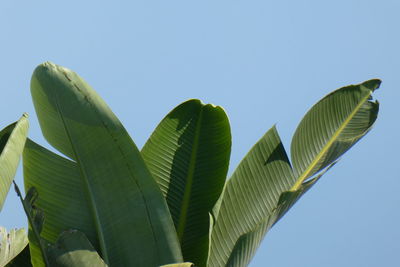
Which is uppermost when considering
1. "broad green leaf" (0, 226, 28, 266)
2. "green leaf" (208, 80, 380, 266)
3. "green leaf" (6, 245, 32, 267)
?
"green leaf" (208, 80, 380, 266)

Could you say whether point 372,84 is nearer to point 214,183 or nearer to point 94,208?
point 214,183

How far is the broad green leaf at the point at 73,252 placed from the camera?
1.05 m

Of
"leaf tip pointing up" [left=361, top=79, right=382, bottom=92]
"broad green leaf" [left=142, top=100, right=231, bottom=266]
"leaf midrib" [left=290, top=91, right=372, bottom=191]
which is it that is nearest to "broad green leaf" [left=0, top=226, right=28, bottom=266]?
"broad green leaf" [left=142, top=100, right=231, bottom=266]

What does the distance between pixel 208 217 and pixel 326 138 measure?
0.34 meters

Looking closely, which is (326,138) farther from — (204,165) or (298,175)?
(204,165)

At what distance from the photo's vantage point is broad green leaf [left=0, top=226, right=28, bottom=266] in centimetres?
107

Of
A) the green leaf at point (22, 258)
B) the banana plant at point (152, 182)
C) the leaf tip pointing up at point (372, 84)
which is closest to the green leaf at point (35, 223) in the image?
the banana plant at point (152, 182)

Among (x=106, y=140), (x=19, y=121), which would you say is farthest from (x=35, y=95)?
(x=106, y=140)

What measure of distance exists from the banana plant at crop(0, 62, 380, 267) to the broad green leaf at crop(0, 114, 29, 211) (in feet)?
0.21

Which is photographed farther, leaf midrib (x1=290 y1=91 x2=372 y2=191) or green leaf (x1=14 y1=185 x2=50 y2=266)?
leaf midrib (x1=290 y1=91 x2=372 y2=191)

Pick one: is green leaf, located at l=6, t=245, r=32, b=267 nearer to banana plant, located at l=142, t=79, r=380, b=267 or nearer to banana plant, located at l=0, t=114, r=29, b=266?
banana plant, located at l=0, t=114, r=29, b=266

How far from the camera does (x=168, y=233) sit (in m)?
1.11

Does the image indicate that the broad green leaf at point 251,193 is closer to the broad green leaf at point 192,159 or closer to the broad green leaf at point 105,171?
the broad green leaf at point 192,159

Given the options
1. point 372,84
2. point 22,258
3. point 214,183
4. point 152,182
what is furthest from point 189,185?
point 372,84
